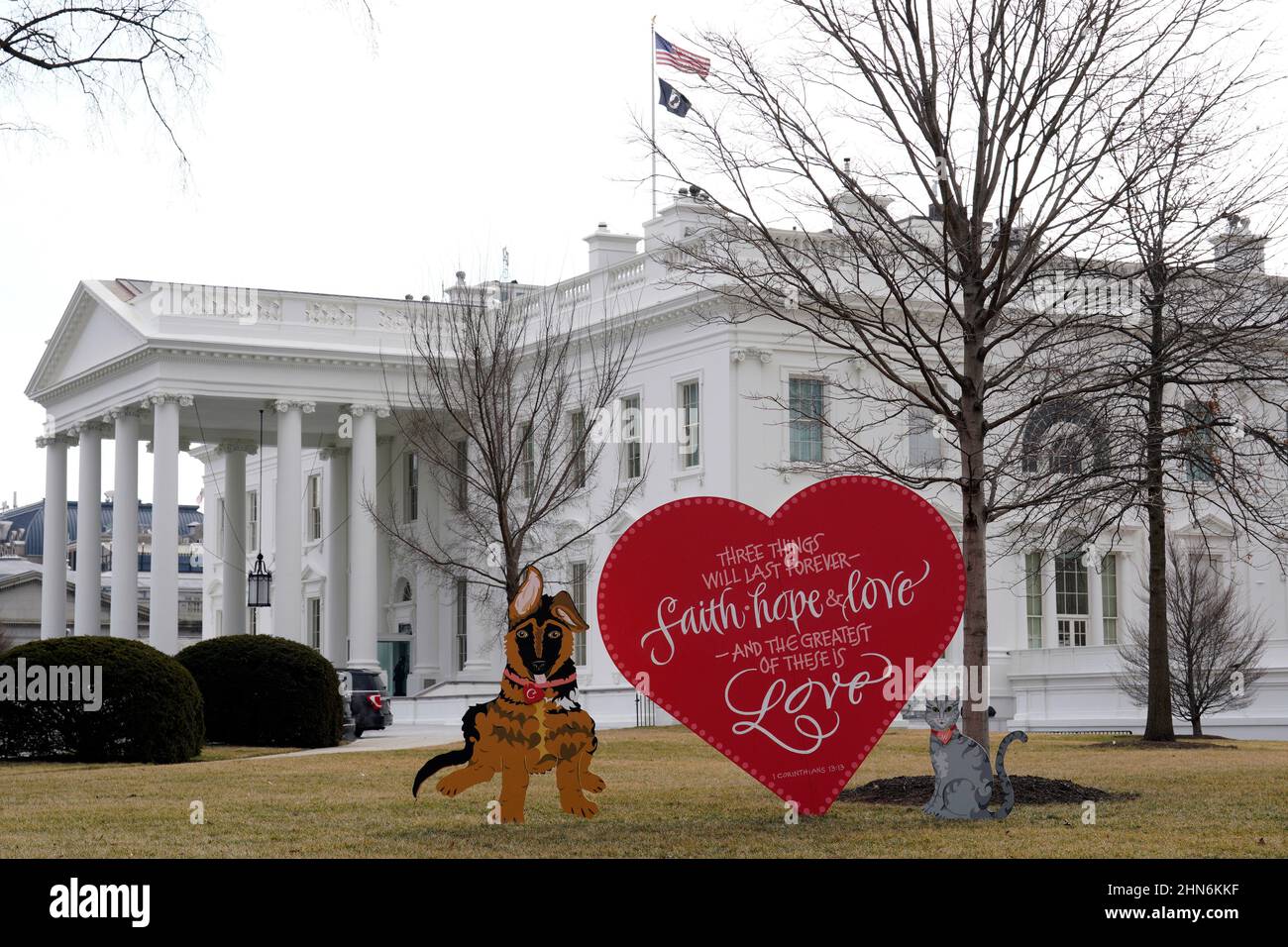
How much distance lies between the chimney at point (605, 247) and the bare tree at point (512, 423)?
1.80 meters

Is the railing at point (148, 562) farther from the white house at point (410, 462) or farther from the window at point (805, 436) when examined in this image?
the window at point (805, 436)

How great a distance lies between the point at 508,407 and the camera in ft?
109

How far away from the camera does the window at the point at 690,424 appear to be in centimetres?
4331

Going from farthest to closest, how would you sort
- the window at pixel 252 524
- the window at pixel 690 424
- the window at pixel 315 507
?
the window at pixel 252 524 → the window at pixel 315 507 → the window at pixel 690 424

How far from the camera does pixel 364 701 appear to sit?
38.5m

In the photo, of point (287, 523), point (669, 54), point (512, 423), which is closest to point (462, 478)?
point (512, 423)

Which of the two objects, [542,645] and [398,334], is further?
[398,334]

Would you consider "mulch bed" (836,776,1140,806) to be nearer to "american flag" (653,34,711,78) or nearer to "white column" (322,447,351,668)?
"american flag" (653,34,711,78)

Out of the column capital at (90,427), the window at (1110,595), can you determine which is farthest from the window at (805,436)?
the column capital at (90,427)

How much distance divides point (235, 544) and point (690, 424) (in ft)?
61.1

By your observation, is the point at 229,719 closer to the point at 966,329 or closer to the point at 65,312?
the point at 966,329

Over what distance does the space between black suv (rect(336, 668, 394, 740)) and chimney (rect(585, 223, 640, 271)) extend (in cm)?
1350
